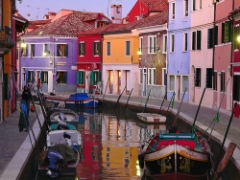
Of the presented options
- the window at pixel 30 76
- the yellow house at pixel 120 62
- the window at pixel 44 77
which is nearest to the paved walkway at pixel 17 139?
the yellow house at pixel 120 62

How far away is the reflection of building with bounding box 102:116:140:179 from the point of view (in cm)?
1950

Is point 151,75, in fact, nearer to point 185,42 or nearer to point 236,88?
point 185,42

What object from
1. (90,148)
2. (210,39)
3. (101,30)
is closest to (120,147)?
(90,148)

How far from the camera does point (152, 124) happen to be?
33750 mm

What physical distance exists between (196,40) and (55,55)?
71.4ft

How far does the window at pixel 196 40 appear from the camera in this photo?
39781 mm

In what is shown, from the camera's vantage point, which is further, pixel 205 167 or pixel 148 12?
pixel 148 12

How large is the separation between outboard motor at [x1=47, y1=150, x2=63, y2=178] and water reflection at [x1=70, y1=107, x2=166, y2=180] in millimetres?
1087

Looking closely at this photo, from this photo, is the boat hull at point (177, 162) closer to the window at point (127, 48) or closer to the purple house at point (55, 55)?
the window at point (127, 48)

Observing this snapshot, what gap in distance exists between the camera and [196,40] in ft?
133

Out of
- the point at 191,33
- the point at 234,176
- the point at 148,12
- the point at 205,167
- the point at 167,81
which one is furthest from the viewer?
the point at 148,12

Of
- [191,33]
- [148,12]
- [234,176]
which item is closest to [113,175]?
[234,176]

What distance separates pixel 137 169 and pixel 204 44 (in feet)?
A: 67.7

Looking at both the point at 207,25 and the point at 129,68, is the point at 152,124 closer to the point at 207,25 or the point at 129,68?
the point at 207,25
